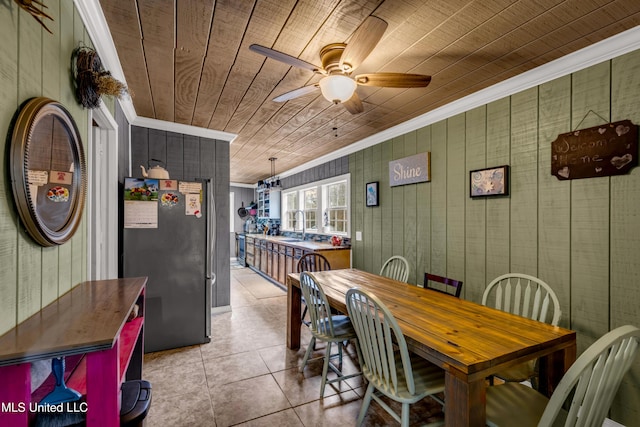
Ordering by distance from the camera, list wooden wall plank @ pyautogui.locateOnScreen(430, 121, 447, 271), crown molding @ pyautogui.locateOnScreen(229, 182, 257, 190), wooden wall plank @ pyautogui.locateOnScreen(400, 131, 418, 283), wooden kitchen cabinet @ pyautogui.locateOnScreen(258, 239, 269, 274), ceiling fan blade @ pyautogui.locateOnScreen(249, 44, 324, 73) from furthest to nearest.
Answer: crown molding @ pyautogui.locateOnScreen(229, 182, 257, 190) < wooden kitchen cabinet @ pyautogui.locateOnScreen(258, 239, 269, 274) < wooden wall plank @ pyautogui.locateOnScreen(400, 131, 418, 283) < wooden wall plank @ pyautogui.locateOnScreen(430, 121, 447, 271) < ceiling fan blade @ pyautogui.locateOnScreen(249, 44, 324, 73)

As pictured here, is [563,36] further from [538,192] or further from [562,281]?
[562,281]

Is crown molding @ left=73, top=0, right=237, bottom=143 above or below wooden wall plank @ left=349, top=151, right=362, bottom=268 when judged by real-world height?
above

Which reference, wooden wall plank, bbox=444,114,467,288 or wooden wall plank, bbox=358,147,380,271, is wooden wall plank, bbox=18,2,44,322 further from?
wooden wall plank, bbox=358,147,380,271

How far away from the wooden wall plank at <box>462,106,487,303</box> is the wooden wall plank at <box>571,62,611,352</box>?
2.13ft

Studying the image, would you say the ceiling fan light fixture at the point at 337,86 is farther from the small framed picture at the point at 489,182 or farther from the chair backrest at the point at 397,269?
the chair backrest at the point at 397,269

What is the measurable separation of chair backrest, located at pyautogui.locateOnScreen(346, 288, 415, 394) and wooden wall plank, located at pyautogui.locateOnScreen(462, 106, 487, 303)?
1.48 m

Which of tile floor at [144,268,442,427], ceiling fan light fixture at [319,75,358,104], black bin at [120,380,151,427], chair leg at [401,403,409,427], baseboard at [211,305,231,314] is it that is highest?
ceiling fan light fixture at [319,75,358,104]

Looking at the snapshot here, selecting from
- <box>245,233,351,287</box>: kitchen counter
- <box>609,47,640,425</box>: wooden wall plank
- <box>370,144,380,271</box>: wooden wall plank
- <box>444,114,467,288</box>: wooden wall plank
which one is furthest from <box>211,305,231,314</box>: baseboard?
<box>609,47,640,425</box>: wooden wall plank

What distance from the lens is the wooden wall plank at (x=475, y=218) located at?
258cm

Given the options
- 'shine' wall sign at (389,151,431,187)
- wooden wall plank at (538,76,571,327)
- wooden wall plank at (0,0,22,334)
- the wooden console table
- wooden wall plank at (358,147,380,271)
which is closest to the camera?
the wooden console table

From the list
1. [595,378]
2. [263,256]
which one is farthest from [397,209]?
[263,256]

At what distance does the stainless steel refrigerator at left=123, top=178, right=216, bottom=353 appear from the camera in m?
2.64

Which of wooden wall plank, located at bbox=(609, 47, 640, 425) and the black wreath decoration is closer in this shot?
the black wreath decoration

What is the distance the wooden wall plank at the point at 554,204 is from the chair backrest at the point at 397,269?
1044 mm
